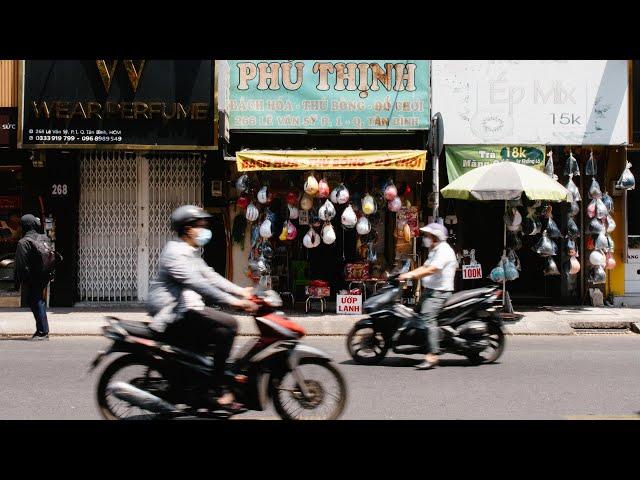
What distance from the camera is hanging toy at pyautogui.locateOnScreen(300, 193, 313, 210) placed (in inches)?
514

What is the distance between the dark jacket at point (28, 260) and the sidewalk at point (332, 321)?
1.28 m

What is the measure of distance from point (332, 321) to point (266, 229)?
6.87ft

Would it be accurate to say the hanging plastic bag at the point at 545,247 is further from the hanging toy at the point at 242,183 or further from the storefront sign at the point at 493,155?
the hanging toy at the point at 242,183

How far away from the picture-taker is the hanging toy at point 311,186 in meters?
12.7

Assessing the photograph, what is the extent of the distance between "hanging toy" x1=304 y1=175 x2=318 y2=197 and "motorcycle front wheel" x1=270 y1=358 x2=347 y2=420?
7378 millimetres

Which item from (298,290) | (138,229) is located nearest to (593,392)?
(298,290)

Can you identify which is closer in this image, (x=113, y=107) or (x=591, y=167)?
(x=113, y=107)

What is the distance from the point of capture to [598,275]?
1343cm

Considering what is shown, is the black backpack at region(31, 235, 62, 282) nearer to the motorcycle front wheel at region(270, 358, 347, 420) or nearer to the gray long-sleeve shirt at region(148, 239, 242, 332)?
the gray long-sleeve shirt at region(148, 239, 242, 332)

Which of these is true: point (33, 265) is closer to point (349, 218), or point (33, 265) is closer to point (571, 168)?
point (349, 218)

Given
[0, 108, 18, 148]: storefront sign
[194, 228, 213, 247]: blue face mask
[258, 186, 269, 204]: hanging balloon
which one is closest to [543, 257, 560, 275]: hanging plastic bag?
[258, 186, 269, 204]: hanging balloon

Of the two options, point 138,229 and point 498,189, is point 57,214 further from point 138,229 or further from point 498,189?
point 498,189

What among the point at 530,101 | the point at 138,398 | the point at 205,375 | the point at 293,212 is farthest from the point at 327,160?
the point at 138,398

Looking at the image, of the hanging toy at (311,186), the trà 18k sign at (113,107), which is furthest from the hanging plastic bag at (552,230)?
the trà 18k sign at (113,107)
